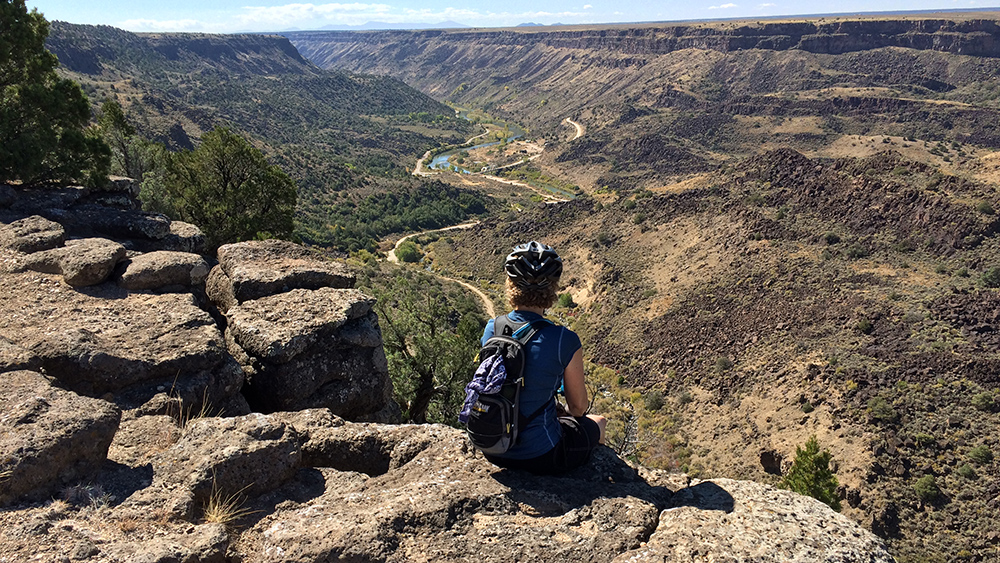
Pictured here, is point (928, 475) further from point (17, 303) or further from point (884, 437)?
point (17, 303)

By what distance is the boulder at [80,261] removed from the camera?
1040cm

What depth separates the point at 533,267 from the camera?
6250 millimetres

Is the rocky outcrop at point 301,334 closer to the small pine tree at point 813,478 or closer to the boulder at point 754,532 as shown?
the boulder at point 754,532

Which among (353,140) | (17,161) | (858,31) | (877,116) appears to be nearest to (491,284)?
(17,161)

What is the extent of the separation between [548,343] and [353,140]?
170004 mm

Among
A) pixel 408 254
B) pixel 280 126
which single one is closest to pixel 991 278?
pixel 408 254

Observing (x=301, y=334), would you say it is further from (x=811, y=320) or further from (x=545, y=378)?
(x=811, y=320)

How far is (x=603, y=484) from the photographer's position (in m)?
6.33

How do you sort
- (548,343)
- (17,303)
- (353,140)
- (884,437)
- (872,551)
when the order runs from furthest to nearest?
1. (353,140)
2. (884,437)
3. (17,303)
4. (548,343)
5. (872,551)

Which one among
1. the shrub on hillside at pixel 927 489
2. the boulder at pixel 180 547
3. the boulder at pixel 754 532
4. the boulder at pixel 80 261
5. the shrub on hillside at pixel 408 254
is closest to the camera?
the boulder at pixel 180 547

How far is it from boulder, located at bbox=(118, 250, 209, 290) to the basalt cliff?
73cm

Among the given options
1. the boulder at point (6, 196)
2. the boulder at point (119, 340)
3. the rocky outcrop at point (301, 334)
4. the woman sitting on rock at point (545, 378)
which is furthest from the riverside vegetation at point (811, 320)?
the boulder at point (6, 196)

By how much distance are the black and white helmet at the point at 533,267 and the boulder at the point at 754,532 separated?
9.26 ft

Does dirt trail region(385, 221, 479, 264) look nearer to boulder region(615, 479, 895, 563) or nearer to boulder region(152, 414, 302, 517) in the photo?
boulder region(152, 414, 302, 517)
